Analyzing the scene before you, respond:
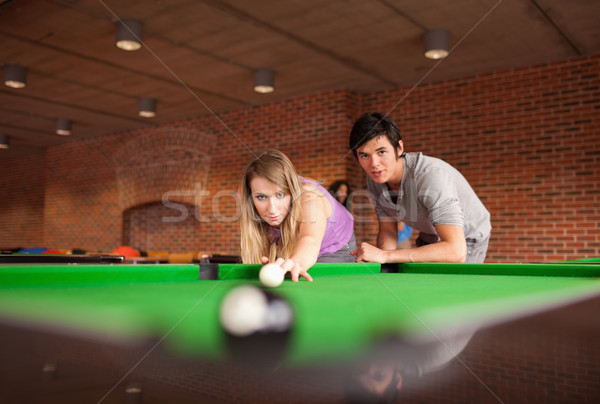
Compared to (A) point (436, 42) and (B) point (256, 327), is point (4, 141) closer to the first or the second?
(A) point (436, 42)

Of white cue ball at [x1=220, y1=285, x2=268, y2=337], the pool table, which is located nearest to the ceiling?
the pool table

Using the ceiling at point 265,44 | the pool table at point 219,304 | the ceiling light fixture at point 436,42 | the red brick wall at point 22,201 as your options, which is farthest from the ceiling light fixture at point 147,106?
the pool table at point 219,304

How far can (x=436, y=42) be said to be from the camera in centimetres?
523

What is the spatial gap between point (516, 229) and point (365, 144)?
159 inches

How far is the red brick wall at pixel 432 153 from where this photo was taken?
19.5 ft

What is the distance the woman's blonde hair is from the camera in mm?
2469

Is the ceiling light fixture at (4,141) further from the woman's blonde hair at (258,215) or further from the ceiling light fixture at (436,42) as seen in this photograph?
the woman's blonde hair at (258,215)

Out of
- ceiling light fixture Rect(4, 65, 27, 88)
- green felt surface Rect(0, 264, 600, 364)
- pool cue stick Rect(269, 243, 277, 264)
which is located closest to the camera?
green felt surface Rect(0, 264, 600, 364)

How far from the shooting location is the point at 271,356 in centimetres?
67

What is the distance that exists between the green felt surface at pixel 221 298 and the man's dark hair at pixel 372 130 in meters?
1.30

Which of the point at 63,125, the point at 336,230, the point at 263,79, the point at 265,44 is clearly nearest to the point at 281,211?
the point at 336,230

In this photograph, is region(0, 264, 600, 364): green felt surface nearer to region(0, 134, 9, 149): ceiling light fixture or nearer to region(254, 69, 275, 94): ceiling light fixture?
region(254, 69, 275, 94): ceiling light fixture

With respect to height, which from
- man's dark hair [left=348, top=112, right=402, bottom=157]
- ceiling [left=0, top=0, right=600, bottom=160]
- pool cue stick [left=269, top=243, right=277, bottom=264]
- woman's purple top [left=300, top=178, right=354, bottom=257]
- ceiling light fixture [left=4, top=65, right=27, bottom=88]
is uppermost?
ceiling [left=0, top=0, right=600, bottom=160]

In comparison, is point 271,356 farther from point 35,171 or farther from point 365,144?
point 35,171
